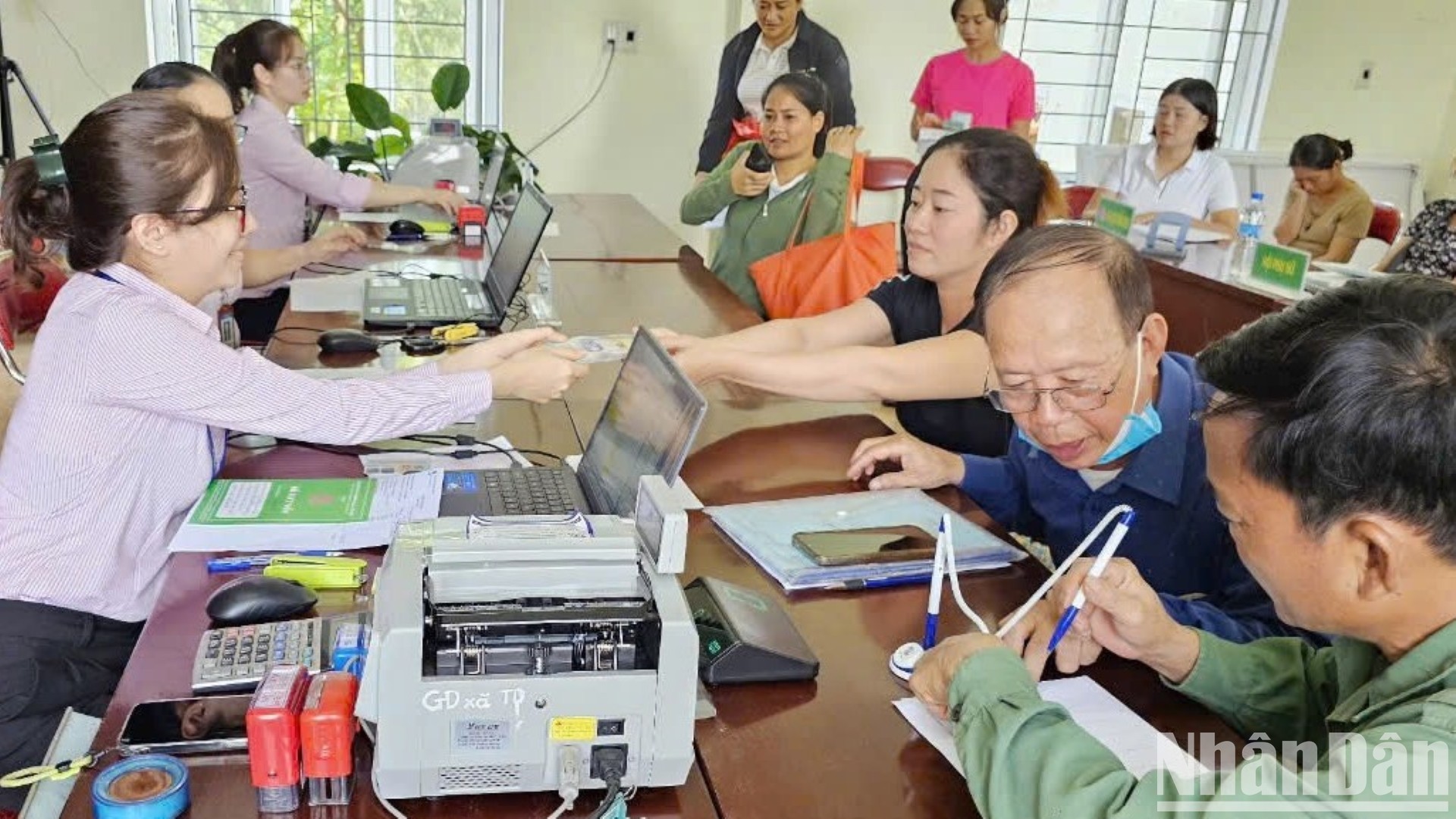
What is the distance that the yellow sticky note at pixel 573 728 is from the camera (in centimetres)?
87

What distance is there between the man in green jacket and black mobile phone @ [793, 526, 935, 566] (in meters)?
0.36

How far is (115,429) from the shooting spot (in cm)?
135

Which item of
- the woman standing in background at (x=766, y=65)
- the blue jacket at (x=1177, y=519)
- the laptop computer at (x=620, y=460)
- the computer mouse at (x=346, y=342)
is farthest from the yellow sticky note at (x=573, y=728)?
the woman standing in background at (x=766, y=65)

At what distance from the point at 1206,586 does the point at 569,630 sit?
3.12 feet

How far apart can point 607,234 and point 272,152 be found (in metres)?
1.05

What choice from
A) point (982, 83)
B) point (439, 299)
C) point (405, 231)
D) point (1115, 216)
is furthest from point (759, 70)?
point (439, 299)

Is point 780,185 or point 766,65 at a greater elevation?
point 766,65

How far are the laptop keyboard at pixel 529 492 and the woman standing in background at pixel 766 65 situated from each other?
10.1 ft

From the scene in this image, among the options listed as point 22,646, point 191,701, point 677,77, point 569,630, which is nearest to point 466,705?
point 569,630

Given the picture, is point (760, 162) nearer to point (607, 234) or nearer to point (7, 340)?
point (607, 234)

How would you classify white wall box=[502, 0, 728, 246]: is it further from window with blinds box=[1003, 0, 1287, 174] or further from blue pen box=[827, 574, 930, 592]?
blue pen box=[827, 574, 930, 592]

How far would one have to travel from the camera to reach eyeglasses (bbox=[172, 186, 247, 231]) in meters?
1.42

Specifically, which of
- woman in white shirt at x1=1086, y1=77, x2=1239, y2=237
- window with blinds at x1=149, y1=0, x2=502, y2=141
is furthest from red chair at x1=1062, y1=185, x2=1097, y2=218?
window with blinds at x1=149, y1=0, x2=502, y2=141

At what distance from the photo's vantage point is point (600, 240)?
3.51 m
